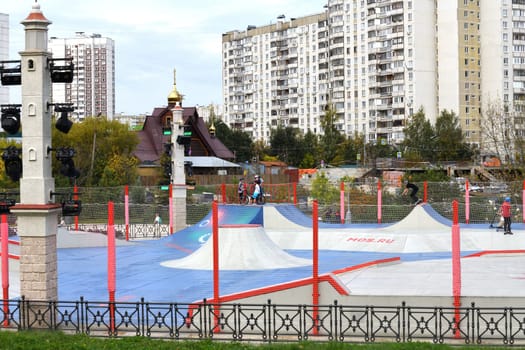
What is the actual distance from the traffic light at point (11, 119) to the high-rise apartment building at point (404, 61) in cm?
7040

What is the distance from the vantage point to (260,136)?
113 m

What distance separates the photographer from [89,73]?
162 m

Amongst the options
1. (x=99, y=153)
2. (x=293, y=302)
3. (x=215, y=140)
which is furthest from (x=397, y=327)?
(x=215, y=140)

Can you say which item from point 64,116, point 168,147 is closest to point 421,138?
point 168,147

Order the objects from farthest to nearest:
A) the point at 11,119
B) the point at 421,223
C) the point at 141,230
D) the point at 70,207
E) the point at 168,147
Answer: the point at 141,230 < the point at 168,147 < the point at 421,223 < the point at 70,207 < the point at 11,119

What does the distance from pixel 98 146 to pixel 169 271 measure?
4264 centimetres

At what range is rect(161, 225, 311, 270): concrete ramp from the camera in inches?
836

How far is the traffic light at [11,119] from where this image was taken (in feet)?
49.0

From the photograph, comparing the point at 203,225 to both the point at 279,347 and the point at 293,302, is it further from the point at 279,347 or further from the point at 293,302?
the point at 279,347

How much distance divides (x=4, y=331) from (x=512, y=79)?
3188 inches

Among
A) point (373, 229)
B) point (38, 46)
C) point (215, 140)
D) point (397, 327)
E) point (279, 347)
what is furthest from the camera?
point (215, 140)

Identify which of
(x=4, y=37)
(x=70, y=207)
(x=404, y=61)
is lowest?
(x=70, y=207)

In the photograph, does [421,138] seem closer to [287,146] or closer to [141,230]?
[287,146]

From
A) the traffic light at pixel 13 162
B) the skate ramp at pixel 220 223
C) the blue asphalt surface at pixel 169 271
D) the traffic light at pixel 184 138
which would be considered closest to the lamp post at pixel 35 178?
the traffic light at pixel 13 162
